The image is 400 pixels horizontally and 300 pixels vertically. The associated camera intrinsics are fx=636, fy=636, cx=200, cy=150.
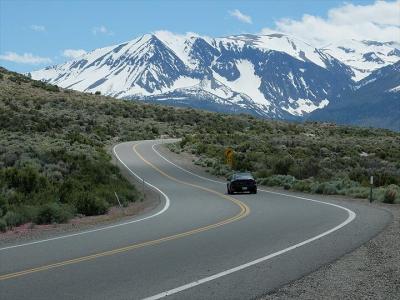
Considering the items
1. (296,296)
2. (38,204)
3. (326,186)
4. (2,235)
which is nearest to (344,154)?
(326,186)

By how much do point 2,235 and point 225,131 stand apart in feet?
246

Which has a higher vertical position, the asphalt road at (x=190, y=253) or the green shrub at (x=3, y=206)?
the asphalt road at (x=190, y=253)

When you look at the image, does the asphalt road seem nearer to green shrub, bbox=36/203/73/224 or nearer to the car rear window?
green shrub, bbox=36/203/73/224

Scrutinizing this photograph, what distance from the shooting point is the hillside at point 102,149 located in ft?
82.4

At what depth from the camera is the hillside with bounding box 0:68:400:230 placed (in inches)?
989

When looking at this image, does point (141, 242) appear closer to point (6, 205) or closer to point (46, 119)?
point (6, 205)

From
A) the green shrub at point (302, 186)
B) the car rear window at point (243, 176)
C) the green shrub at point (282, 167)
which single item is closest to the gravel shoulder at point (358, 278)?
the car rear window at point (243, 176)

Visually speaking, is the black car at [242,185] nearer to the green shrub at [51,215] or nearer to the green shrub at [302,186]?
the green shrub at [302,186]

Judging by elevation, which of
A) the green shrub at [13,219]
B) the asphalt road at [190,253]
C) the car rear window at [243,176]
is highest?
the asphalt road at [190,253]

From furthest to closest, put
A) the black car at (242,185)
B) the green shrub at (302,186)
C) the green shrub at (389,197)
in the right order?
the green shrub at (302,186) < the black car at (242,185) < the green shrub at (389,197)

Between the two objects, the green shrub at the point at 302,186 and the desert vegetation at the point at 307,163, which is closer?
the desert vegetation at the point at 307,163

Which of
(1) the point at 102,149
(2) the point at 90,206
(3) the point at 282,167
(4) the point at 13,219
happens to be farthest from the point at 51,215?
(1) the point at 102,149

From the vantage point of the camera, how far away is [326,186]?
33375mm

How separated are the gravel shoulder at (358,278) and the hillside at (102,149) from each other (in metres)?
11.0
